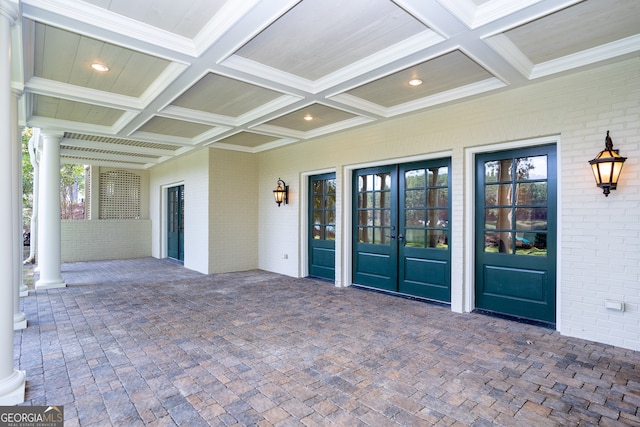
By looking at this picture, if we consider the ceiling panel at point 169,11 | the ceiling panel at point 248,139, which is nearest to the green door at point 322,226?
the ceiling panel at point 248,139

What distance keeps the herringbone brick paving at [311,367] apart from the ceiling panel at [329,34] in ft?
9.45

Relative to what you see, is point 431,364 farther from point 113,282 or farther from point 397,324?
point 113,282

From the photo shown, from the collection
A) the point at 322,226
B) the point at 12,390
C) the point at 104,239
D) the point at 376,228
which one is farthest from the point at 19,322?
the point at 104,239

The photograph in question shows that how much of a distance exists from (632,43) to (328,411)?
4.00 meters

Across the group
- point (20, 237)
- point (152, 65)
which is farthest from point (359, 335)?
point (20, 237)

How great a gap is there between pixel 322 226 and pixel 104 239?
6.95m

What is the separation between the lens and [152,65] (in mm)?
3725

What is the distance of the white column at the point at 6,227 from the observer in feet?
7.59

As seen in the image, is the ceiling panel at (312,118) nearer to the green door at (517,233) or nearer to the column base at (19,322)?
the green door at (517,233)

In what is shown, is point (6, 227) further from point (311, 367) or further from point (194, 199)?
point (194, 199)

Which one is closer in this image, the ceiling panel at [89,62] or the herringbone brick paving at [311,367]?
the herringbone brick paving at [311,367]

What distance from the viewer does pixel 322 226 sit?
22.9ft

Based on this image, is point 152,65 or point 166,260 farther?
point 166,260

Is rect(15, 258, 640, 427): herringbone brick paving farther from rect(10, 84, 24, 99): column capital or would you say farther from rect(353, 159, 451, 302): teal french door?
rect(10, 84, 24, 99): column capital
